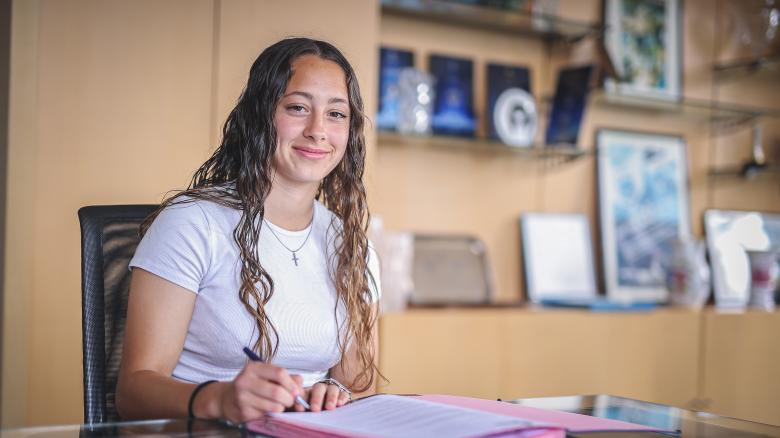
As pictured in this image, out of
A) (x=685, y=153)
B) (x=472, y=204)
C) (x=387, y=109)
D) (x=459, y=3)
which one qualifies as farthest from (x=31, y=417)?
(x=685, y=153)

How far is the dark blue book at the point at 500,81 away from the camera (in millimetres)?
3299

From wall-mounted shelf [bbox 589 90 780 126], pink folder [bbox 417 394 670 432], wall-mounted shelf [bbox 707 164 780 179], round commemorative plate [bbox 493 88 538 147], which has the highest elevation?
wall-mounted shelf [bbox 589 90 780 126]

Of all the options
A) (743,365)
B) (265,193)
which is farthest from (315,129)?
(743,365)

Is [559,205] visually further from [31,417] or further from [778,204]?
[31,417]

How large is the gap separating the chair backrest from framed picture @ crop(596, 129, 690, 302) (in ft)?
7.73

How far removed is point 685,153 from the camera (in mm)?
3818

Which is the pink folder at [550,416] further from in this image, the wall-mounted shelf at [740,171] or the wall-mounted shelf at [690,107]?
the wall-mounted shelf at [740,171]

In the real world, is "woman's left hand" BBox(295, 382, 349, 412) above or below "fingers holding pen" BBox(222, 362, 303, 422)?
below

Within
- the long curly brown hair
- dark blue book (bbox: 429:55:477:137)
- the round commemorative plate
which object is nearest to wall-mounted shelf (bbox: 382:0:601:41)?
dark blue book (bbox: 429:55:477:137)

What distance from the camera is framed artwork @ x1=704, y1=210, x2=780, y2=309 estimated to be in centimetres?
372

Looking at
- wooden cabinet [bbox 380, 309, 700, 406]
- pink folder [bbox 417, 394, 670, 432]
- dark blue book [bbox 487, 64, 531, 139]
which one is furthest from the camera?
dark blue book [bbox 487, 64, 531, 139]

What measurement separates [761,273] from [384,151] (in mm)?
1785

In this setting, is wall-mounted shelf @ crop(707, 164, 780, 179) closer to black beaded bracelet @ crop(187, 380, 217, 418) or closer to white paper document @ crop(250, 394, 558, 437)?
white paper document @ crop(250, 394, 558, 437)

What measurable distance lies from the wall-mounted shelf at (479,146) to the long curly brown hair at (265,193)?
131cm
